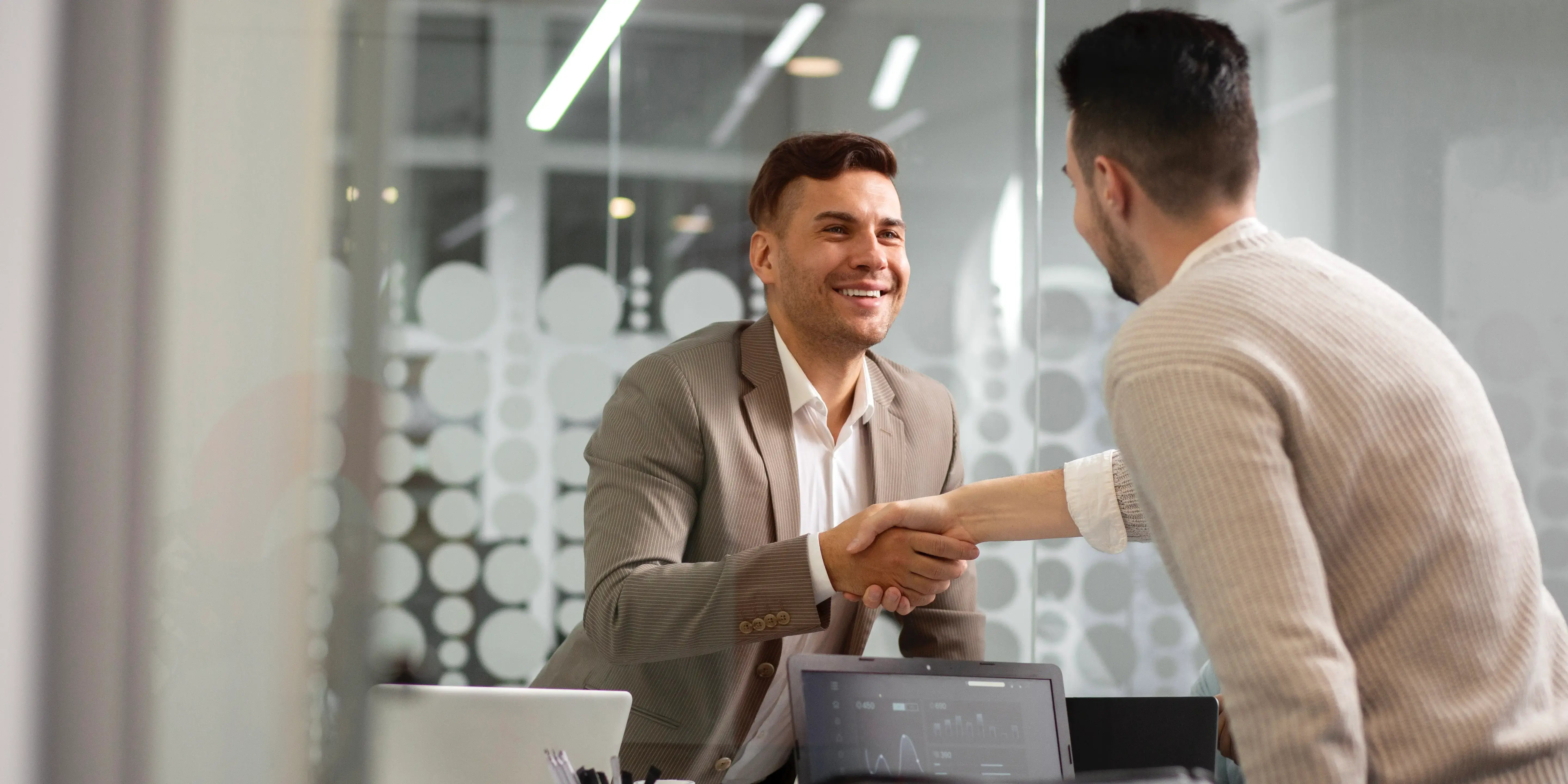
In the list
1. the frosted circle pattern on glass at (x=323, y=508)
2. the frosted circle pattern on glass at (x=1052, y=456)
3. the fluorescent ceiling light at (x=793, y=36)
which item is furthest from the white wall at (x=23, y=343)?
the frosted circle pattern on glass at (x=1052, y=456)

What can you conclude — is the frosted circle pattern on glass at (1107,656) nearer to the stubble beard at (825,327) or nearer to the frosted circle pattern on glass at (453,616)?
the stubble beard at (825,327)

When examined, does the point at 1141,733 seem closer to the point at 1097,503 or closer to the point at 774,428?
the point at 1097,503

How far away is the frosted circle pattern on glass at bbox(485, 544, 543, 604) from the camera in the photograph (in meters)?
2.95

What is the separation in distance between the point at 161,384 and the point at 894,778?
1.39m

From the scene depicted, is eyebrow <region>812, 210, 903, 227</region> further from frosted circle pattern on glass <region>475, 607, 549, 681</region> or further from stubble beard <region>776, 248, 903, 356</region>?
frosted circle pattern on glass <region>475, 607, 549, 681</region>

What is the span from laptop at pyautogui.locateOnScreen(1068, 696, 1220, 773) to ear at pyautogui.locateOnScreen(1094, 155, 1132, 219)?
2.33 ft

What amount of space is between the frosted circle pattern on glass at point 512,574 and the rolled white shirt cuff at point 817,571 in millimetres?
1227

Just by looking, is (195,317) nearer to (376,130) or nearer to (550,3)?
(376,130)

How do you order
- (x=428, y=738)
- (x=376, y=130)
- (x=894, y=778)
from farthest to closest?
(x=376, y=130) < (x=428, y=738) < (x=894, y=778)

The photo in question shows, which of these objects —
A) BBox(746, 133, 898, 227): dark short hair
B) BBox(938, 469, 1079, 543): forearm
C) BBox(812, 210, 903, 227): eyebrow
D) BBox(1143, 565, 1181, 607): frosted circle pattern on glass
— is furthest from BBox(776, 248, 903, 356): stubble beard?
BBox(1143, 565, 1181, 607): frosted circle pattern on glass

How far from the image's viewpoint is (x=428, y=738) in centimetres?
162

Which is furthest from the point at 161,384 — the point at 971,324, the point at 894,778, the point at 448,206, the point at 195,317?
the point at 971,324

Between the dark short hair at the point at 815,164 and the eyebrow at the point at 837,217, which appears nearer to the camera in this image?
the eyebrow at the point at 837,217

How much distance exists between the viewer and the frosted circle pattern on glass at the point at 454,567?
2832 millimetres
